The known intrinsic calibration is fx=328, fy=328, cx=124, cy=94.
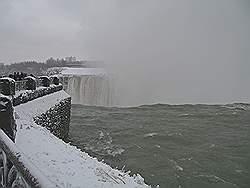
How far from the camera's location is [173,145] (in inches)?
656

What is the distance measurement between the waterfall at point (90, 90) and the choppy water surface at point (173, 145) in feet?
56.9

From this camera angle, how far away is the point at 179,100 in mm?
53594

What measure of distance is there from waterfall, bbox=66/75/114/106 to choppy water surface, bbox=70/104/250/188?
17349 mm

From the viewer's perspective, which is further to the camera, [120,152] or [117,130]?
[117,130]

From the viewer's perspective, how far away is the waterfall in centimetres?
4478

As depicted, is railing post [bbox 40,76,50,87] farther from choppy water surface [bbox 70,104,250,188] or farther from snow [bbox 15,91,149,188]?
snow [bbox 15,91,149,188]

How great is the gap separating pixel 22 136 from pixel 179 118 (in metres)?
19.6

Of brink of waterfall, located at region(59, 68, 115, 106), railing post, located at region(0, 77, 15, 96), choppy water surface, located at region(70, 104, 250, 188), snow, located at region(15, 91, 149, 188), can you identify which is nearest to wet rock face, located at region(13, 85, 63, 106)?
railing post, located at region(0, 77, 15, 96)

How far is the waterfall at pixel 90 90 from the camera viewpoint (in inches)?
1763

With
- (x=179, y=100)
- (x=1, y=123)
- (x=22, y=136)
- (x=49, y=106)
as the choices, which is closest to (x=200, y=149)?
(x=49, y=106)

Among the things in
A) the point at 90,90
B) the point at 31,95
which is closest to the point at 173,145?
the point at 31,95

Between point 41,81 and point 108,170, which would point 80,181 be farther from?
point 41,81

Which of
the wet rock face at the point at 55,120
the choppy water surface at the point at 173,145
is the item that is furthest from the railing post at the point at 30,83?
the choppy water surface at the point at 173,145

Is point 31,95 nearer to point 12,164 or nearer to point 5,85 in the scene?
point 5,85
